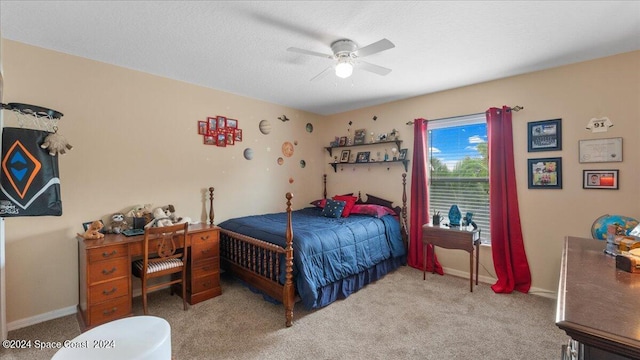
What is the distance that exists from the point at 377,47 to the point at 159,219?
2.67 metres

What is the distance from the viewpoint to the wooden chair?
2.40 metres

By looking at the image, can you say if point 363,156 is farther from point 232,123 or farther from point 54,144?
point 54,144

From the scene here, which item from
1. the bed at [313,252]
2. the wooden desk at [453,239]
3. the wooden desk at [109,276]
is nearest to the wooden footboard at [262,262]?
the bed at [313,252]

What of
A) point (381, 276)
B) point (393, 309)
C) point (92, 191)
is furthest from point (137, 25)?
point (381, 276)

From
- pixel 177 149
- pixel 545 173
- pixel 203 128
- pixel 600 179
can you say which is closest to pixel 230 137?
pixel 203 128

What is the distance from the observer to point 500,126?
3.09m

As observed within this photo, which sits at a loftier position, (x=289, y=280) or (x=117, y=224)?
(x=117, y=224)

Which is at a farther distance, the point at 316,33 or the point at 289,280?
the point at 289,280

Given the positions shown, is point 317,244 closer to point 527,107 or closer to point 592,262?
point 592,262

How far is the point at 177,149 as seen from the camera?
320cm

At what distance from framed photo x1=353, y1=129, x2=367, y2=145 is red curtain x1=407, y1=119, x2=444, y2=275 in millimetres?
898

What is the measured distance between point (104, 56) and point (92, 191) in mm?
1302

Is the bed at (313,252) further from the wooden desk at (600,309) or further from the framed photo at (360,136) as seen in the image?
the wooden desk at (600,309)

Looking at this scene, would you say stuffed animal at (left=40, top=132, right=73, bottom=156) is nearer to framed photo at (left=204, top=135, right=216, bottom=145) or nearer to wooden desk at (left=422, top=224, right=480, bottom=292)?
framed photo at (left=204, top=135, right=216, bottom=145)
